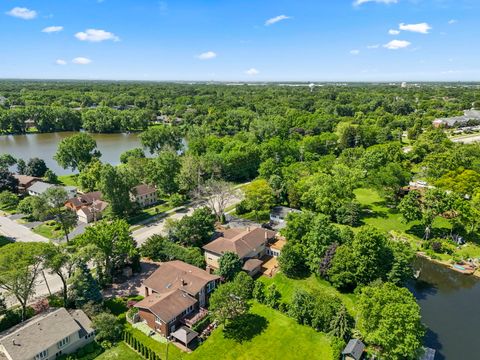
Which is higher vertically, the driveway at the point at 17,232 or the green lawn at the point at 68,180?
the green lawn at the point at 68,180

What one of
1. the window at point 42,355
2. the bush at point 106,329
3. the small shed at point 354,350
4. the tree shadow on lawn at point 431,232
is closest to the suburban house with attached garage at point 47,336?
the window at point 42,355

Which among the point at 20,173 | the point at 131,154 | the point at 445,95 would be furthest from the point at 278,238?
the point at 445,95

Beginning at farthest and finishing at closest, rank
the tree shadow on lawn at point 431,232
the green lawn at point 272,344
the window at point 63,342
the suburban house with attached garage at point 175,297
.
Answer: the tree shadow on lawn at point 431,232, the suburban house with attached garage at point 175,297, the green lawn at point 272,344, the window at point 63,342

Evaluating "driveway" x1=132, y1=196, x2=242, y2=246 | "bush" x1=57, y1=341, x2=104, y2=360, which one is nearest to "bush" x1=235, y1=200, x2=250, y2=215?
"driveway" x1=132, y1=196, x2=242, y2=246

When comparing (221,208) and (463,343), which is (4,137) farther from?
(463,343)

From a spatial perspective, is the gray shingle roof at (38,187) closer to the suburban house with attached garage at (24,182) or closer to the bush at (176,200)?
the suburban house with attached garage at (24,182)

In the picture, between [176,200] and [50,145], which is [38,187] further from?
[50,145]
